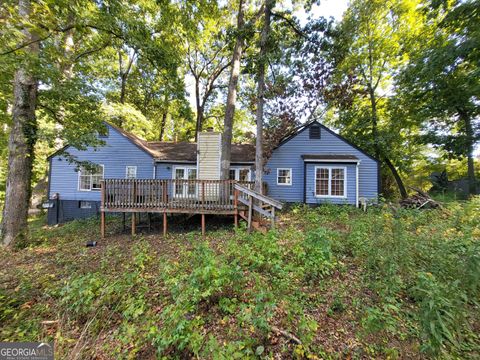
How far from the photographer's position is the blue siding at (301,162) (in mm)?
12133

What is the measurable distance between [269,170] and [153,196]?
645 centimetres

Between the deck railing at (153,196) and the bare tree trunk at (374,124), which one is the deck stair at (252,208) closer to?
the deck railing at (153,196)

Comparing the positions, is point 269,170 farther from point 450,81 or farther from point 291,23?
point 450,81

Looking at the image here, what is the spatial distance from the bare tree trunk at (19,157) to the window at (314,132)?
12.4 meters

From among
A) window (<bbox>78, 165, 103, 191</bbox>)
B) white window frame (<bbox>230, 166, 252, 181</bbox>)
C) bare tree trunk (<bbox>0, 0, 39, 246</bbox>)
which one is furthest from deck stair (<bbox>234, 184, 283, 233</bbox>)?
window (<bbox>78, 165, 103, 191</bbox>)

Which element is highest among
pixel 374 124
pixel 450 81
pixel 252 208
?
pixel 450 81

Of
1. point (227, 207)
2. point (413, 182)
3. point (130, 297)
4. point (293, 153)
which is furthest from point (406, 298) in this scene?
point (413, 182)

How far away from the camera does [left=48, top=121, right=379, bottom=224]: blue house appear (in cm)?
1177

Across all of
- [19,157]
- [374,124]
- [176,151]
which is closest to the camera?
[19,157]

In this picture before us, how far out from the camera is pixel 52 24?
Answer: 405 cm

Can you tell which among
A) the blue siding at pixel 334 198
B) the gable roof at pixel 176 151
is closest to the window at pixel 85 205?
the gable roof at pixel 176 151

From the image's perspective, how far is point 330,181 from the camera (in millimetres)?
11836

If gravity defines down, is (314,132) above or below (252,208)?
above

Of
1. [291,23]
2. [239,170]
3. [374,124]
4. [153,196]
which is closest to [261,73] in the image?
[291,23]
